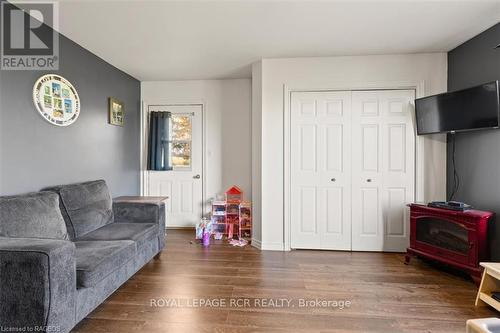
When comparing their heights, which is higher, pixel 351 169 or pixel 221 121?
pixel 221 121

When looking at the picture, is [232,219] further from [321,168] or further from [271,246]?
[321,168]

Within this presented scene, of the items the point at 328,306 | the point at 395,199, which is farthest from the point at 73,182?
the point at 395,199

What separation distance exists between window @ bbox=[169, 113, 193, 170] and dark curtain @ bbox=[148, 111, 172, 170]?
14 centimetres

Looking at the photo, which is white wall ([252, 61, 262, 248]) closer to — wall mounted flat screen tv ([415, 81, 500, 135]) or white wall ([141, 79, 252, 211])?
white wall ([141, 79, 252, 211])

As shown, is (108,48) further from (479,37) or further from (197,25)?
(479,37)

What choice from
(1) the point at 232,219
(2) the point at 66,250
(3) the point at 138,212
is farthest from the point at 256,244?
(2) the point at 66,250

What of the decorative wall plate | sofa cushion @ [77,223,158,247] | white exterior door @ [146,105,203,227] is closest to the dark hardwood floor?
sofa cushion @ [77,223,158,247]

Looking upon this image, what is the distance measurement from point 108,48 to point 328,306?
3406 mm

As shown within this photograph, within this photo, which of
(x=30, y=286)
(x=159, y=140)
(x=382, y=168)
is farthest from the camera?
(x=159, y=140)

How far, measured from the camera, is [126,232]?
2383mm

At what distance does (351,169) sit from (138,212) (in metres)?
2.60

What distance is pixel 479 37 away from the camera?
2.53 metres

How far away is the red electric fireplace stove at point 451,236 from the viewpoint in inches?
86.9

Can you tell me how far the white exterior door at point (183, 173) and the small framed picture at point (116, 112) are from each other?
62 cm
